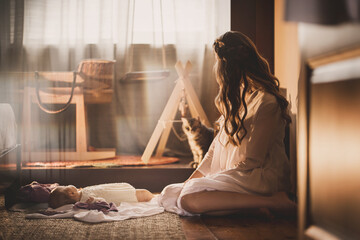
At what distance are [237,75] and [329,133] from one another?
4.42 feet

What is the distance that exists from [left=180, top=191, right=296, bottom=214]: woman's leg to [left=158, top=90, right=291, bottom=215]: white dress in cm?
3

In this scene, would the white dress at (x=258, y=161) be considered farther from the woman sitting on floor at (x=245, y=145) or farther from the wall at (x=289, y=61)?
the wall at (x=289, y=61)

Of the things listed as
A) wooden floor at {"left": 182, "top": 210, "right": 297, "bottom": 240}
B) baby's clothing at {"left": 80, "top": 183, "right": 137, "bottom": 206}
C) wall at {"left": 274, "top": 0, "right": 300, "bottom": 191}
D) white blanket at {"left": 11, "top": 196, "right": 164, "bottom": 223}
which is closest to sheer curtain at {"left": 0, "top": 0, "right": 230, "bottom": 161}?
wall at {"left": 274, "top": 0, "right": 300, "bottom": 191}

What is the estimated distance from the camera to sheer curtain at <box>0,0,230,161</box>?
321 cm

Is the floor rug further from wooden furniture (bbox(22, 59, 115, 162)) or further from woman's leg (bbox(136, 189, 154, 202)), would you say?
wooden furniture (bbox(22, 59, 115, 162))

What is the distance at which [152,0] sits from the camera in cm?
368

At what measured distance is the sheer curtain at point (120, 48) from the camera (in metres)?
3.21

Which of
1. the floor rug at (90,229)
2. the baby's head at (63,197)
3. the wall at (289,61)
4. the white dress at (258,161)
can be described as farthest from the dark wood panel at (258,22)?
the baby's head at (63,197)

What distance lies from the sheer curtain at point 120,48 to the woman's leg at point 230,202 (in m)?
1.44

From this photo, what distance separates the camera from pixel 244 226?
193cm

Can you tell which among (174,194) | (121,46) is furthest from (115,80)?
(174,194)

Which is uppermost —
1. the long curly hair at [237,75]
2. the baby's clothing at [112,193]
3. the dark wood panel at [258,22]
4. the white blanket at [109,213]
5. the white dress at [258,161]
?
the dark wood panel at [258,22]

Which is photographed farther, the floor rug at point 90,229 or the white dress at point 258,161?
the white dress at point 258,161

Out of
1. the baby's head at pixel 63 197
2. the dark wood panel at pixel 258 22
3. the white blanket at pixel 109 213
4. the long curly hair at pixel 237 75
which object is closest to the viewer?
the white blanket at pixel 109 213
